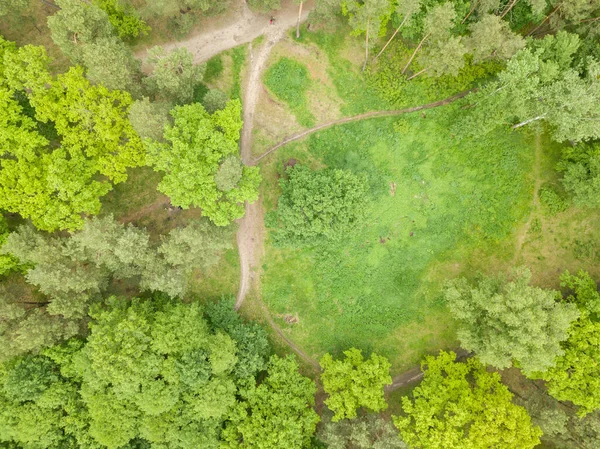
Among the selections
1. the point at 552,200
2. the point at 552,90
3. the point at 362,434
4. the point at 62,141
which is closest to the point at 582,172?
the point at 552,200

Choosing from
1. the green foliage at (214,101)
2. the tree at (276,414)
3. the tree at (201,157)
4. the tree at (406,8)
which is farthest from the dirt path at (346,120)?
the tree at (276,414)

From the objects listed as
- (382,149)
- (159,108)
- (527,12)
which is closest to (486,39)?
(527,12)

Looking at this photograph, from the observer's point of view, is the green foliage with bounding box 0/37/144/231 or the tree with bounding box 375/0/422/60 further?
the tree with bounding box 375/0/422/60

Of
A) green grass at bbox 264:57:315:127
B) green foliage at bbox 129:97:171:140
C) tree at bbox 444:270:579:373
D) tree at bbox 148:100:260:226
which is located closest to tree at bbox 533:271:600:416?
tree at bbox 444:270:579:373

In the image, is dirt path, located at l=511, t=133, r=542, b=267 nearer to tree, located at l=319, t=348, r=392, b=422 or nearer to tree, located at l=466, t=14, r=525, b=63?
tree, located at l=466, t=14, r=525, b=63

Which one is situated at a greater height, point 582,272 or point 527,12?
point 527,12

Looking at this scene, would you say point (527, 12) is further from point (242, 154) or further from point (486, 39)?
point (242, 154)
